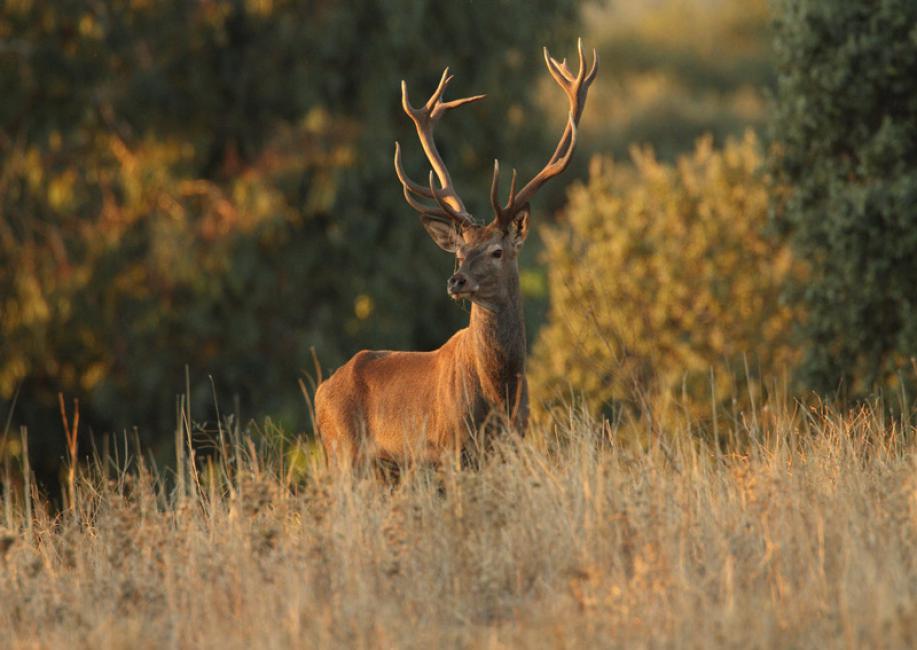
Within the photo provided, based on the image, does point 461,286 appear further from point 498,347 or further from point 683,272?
point 683,272

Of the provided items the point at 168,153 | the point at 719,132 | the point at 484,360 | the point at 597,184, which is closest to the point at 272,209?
the point at 168,153

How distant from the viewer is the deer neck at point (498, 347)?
1002 centimetres

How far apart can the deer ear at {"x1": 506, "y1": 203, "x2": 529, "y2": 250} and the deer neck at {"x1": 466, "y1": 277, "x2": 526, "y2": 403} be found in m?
0.40

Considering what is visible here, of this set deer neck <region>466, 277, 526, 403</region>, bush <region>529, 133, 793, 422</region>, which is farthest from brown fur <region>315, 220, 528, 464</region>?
bush <region>529, 133, 793, 422</region>

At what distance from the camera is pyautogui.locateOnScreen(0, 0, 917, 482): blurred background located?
2125cm

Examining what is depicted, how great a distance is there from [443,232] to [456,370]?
114cm

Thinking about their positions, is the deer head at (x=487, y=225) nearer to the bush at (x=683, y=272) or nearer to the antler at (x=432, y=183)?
the antler at (x=432, y=183)

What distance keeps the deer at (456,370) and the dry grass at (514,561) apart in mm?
1193

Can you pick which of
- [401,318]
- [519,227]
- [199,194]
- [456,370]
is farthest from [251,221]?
[456,370]

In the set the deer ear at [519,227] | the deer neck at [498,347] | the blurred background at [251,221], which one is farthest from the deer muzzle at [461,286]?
the blurred background at [251,221]

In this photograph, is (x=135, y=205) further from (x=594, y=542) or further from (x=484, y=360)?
(x=594, y=542)

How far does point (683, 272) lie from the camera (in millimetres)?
21609

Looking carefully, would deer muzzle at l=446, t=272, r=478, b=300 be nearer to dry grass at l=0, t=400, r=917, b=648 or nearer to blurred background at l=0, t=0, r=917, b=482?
dry grass at l=0, t=400, r=917, b=648

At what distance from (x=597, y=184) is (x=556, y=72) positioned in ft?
35.3
